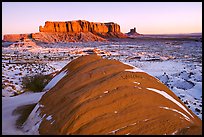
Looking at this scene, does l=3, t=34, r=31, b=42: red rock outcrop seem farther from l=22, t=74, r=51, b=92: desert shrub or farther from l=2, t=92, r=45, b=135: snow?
l=2, t=92, r=45, b=135: snow

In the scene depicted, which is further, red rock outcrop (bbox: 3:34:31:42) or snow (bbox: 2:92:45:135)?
red rock outcrop (bbox: 3:34:31:42)

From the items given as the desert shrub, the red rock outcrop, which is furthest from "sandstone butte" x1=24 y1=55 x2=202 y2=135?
the red rock outcrop

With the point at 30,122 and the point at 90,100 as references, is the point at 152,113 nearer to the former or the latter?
the point at 90,100

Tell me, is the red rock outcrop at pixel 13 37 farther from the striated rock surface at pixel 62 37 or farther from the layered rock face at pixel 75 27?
the striated rock surface at pixel 62 37

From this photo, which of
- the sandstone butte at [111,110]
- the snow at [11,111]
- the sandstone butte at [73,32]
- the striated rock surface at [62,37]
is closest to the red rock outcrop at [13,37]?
the sandstone butte at [73,32]

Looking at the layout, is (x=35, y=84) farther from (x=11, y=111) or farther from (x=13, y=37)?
(x=13, y=37)

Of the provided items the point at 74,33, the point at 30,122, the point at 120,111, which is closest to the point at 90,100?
the point at 120,111
